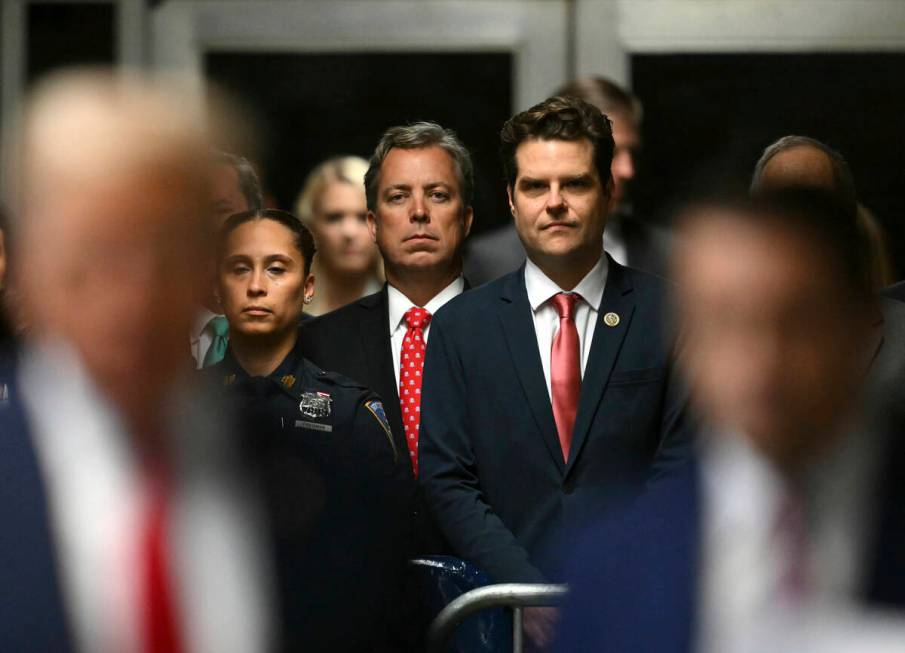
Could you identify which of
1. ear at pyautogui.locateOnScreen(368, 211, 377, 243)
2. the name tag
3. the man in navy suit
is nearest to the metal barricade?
the man in navy suit

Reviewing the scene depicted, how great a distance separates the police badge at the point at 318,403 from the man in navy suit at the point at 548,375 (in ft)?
0.84

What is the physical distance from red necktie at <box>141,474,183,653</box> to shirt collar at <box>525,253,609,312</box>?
1.92m

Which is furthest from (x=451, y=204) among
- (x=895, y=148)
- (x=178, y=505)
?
(x=895, y=148)

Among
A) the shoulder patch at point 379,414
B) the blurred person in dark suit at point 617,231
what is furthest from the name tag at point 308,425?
the blurred person in dark suit at point 617,231

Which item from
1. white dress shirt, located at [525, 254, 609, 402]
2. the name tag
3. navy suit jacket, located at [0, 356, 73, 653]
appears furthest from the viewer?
white dress shirt, located at [525, 254, 609, 402]

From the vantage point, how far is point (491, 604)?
7.52 feet

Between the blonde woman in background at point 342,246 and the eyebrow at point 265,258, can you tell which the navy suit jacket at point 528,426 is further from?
the blonde woman in background at point 342,246

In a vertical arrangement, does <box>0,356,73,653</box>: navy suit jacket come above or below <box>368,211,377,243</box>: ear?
below

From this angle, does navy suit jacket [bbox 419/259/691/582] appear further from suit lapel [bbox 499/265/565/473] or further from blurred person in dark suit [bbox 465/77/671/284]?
blurred person in dark suit [bbox 465/77/671/284]

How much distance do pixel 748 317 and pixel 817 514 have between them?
0.16 m

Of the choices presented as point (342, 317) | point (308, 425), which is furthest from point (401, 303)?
point (308, 425)

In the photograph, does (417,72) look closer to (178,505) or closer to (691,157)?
(691,157)

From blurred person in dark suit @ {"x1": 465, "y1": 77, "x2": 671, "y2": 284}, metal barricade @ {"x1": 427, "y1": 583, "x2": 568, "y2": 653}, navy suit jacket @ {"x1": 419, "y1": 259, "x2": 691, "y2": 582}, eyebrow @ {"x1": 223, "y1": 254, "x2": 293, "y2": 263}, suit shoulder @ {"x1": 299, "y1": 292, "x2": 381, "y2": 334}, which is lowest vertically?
metal barricade @ {"x1": 427, "y1": 583, "x2": 568, "y2": 653}

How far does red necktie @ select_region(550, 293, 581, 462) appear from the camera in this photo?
2744 mm
